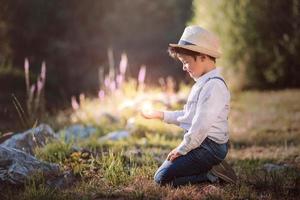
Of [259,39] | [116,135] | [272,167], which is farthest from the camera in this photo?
[259,39]

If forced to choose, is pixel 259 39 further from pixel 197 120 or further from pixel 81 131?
pixel 197 120

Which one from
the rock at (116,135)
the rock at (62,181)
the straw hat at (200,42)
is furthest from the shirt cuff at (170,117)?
the rock at (116,135)

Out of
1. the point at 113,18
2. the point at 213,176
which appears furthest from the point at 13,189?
the point at 113,18

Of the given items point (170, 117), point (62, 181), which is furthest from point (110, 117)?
point (170, 117)

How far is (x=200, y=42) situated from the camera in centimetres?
575

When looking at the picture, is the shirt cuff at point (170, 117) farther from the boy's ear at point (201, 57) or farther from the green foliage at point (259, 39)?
the green foliage at point (259, 39)

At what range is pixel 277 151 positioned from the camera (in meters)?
9.07

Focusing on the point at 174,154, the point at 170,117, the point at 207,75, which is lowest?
the point at 174,154

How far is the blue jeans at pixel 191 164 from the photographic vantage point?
5.79m

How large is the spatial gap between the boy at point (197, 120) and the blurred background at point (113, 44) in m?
5.85

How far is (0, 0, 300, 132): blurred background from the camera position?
15.5 metres

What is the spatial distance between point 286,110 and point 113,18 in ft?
40.3

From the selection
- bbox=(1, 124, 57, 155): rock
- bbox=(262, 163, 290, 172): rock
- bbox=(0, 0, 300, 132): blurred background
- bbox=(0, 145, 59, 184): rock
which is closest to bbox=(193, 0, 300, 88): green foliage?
bbox=(0, 0, 300, 132): blurred background

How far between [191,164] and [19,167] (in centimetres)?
176
